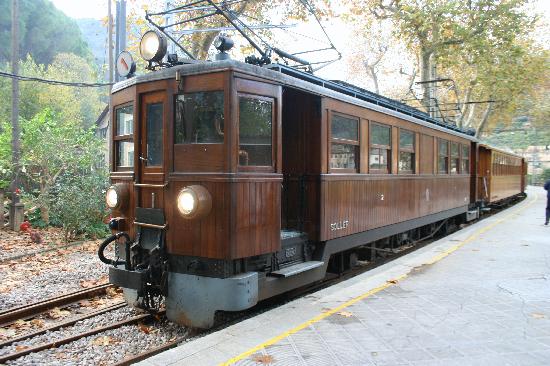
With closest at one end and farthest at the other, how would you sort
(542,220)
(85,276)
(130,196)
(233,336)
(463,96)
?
1. (233,336)
2. (130,196)
3. (85,276)
4. (542,220)
5. (463,96)

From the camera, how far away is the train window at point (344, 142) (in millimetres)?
6301

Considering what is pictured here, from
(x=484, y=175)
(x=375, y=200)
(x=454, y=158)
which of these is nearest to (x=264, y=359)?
(x=375, y=200)

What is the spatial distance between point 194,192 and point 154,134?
106cm

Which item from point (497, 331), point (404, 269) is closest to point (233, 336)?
point (497, 331)

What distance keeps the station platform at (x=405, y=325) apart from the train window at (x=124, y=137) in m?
2.55

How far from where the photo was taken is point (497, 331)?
4387 millimetres

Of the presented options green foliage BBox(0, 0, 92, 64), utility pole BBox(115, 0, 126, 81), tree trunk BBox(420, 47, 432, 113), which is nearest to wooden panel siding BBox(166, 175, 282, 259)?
utility pole BBox(115, 0, 126, 81)

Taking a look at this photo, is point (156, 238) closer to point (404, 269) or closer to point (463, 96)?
point (404, 269)

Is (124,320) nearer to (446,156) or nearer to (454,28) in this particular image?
(446,156)

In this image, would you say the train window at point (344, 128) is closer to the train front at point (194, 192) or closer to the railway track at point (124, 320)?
the train front at point (194, 192)

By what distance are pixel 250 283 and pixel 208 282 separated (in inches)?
16.9

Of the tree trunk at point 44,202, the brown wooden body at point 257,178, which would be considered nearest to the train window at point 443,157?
the brown wooden body at point 257,178

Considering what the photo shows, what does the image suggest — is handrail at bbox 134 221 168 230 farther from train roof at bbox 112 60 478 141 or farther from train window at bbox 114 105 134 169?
train roof at bbox 112 60 478 141

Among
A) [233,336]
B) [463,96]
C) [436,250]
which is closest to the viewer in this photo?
[233,336]
